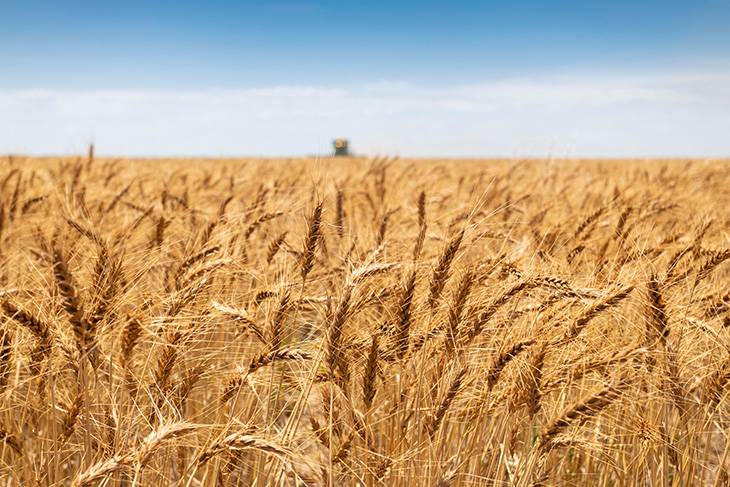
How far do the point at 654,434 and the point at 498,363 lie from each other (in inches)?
26.2

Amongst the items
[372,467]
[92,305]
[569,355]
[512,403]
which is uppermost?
[92,305]

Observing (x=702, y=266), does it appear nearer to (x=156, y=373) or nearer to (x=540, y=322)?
(x=540, y=322)

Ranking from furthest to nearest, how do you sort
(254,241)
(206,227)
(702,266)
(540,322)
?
(254,241) < (206,227) < (702,266) < (540,322)

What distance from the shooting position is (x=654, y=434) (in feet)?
6.47

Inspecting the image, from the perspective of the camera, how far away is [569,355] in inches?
75.9

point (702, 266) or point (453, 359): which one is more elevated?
point (702, 266)

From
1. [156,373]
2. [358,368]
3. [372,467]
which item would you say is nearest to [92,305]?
[156,373]

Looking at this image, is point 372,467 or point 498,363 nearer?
point 498,363

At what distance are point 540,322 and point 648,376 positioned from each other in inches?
17.9

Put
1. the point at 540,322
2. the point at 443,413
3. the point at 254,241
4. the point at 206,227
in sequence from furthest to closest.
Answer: the point at 254,241, the point at 206,227, the point at 540,322, the point at 443,413

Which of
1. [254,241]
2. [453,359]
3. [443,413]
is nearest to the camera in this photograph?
[443,413]

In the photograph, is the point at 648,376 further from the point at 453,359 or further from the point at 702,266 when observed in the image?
the point at 453,359

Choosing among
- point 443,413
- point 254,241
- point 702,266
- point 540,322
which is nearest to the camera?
point 443,413

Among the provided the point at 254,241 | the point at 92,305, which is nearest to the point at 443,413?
the point at 92,305
